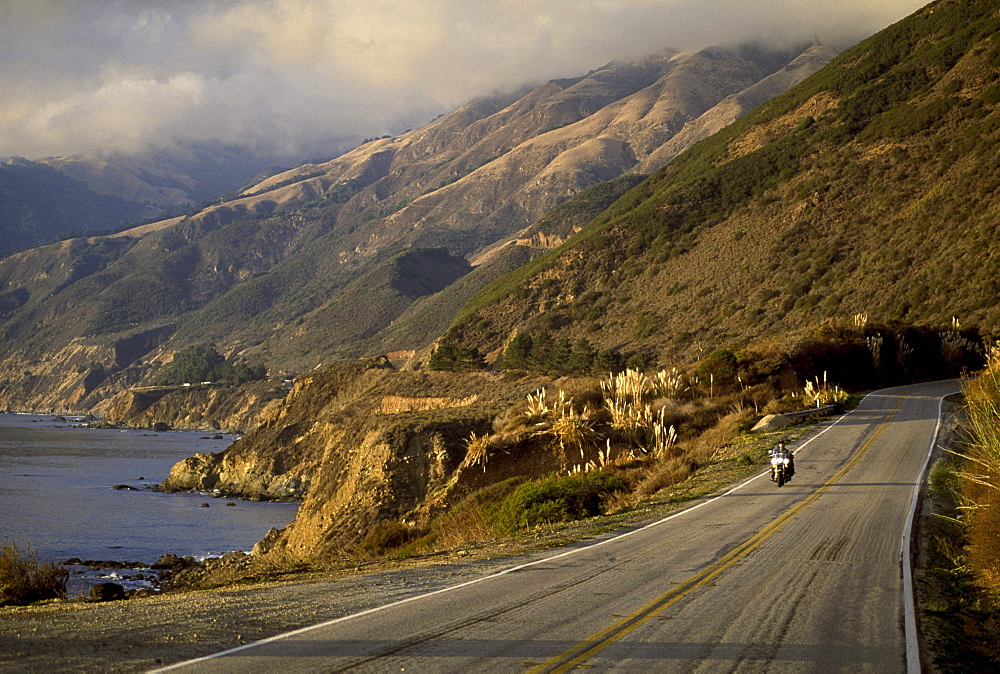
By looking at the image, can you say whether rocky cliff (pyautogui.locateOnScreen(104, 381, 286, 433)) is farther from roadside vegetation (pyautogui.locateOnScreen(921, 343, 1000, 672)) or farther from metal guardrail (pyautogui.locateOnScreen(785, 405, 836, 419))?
roadside vegetation (pyautogui.locateOnScreen(921, 343, 1000, 672))

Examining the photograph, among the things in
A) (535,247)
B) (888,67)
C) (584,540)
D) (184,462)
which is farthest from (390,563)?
(535,247)

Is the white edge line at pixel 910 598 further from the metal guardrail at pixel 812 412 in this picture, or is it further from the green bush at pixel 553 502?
the metal guardrail at pixel 812 412

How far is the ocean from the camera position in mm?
44562

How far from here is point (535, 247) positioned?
16012 cm

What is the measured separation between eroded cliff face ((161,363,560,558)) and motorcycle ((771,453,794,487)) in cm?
1045

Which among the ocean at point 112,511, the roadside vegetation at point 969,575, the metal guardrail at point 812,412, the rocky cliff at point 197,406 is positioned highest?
the rocky cliff at point 197,406

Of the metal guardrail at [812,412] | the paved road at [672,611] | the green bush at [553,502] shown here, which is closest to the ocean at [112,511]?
the green bush at [553,502]

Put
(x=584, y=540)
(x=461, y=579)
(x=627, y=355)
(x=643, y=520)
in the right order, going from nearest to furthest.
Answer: (x=461, y=579) → (x=584, y=540) → (x=643, y=520) → (x=627, y=355)

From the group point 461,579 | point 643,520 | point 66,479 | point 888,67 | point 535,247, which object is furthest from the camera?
point 535,247

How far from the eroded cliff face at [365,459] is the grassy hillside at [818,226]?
1790 cm

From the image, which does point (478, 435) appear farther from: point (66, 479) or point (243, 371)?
point (243, 371)

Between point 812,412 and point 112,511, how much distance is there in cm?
4811

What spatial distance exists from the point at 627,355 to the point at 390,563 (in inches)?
2151

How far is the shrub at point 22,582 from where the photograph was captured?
44.9ft
